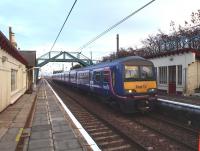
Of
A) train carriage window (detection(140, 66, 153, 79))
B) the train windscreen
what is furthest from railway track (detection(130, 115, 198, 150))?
train carriage window (detection(140, 66, 153, 79))

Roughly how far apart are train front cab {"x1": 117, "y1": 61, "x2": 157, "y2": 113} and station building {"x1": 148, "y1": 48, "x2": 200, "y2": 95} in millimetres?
10944

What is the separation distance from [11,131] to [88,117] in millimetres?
5241

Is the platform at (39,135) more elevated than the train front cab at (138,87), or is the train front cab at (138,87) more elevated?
the train front cab at (138,87)

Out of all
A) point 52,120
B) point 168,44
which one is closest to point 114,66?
point 52,120

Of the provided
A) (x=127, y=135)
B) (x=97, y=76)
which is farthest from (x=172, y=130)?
(x=97, y=76)

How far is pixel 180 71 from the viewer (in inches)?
1037

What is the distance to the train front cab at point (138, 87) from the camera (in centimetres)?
1398

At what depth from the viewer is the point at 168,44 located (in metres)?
49.9

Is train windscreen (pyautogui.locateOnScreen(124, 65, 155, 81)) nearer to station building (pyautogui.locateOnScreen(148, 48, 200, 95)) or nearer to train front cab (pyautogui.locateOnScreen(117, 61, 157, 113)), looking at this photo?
train front cab (pyautogui.locateOnScreen(117, 61, 157, 113))

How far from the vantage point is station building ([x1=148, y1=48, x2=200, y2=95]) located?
25.0 metres

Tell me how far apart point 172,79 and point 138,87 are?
14.3 metres

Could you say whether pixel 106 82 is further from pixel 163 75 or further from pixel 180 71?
pixel 163 75

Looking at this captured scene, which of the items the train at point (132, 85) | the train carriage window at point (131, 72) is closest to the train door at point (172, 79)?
the train at point (132, 85)

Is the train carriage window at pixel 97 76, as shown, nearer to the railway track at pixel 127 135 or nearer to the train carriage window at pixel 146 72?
the train carriage window at pixel 146 72
